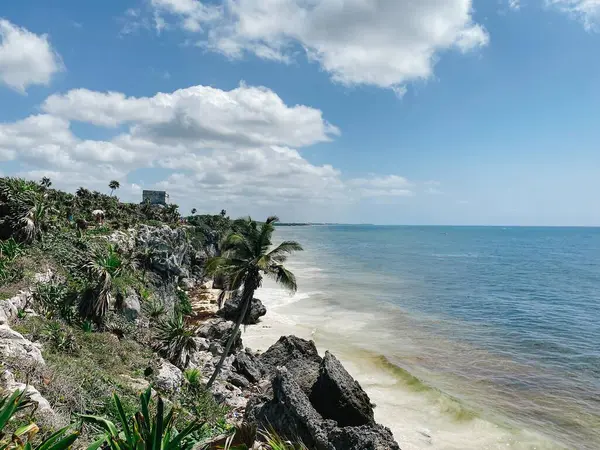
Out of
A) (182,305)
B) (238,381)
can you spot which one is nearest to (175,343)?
(238,381)

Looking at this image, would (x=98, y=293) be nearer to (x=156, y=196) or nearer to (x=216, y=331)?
(x=216, y=331)

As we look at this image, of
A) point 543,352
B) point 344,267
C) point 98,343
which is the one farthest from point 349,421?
point 344,267

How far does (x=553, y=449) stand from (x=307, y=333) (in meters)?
21.5

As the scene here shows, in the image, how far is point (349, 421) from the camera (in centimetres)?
1652

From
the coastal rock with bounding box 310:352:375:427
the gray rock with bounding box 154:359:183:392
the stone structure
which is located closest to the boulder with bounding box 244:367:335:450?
the coastal rock with bounding box 310:352:375:427

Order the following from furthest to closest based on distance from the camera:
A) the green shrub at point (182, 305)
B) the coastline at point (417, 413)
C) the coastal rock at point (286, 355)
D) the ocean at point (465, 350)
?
the green shrub at point (182, 305) → the coastal rock at point (286, 355) → the ocean at point (465, 350) → the coastline at point (417, 413)

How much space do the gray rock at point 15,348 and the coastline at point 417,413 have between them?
1544 centimetres

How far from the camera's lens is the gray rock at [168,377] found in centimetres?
1880

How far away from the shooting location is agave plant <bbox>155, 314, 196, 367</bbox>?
2341 cm

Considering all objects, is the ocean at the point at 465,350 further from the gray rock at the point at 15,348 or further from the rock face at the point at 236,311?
the gray rock at the point at 15,348

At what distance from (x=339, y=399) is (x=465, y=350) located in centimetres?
1983

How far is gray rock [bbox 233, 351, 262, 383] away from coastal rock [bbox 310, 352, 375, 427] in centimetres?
767

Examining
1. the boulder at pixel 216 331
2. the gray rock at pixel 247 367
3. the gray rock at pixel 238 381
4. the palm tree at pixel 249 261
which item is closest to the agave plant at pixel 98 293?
the palm tree at pixel 249 261

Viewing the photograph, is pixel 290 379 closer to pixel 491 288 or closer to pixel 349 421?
pixel 349 421
